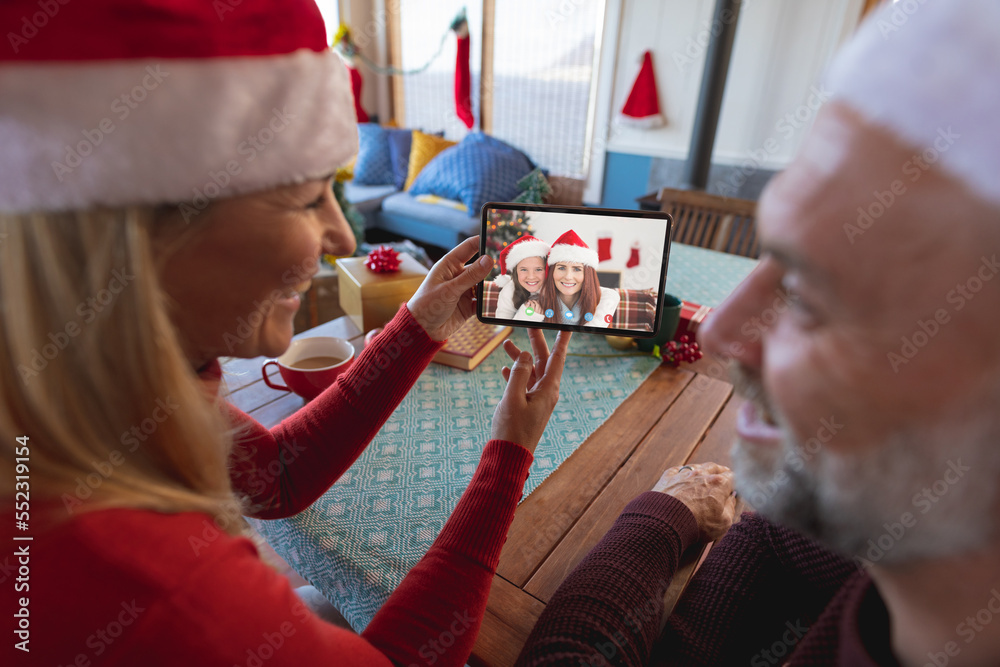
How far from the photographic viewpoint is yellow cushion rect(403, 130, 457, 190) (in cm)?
418

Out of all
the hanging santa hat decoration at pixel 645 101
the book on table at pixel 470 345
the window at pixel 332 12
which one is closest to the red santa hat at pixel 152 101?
the book on table at pixel 470 345

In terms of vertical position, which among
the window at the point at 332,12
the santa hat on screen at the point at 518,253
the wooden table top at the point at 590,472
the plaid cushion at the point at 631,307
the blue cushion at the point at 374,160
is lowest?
the blue cushion at the point at 374,160

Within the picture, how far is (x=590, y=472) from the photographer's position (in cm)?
87

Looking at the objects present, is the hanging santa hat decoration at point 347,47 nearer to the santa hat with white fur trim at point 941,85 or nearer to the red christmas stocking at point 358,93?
the red christmas stocking at point 358,93

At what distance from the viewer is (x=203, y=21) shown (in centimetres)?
44

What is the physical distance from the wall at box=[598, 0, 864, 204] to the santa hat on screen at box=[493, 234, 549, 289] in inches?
109

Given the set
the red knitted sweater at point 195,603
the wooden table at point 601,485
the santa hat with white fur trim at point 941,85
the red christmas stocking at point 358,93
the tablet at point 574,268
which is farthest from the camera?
the red christmas stocking at point 358,93

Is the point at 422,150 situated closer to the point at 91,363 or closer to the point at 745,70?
the point at 745,70

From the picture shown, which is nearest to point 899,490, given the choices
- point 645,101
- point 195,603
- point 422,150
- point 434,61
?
point 195,603

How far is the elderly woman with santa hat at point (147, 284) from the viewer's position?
41 centimetres

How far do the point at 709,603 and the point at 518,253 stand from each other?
23.8 inches

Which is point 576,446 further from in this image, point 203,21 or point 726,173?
point 726,173

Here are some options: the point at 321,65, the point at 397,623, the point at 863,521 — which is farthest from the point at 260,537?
the point at 863,521

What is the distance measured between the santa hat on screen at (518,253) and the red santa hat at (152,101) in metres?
0.47
